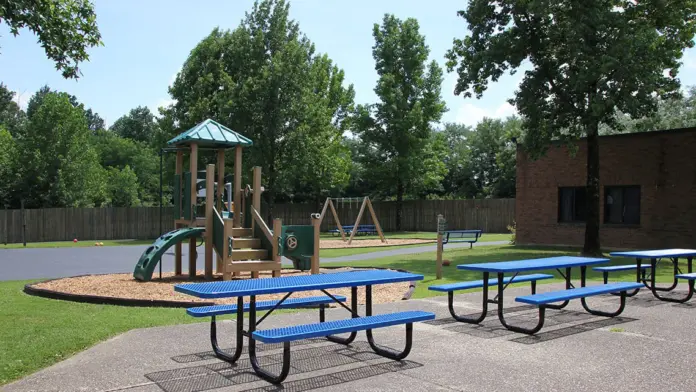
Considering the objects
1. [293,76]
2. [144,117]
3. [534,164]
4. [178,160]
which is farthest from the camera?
[144,117]

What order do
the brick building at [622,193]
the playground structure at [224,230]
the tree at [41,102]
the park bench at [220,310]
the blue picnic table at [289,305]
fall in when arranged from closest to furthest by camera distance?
the blue picnic table at [289,305], the park bench at [220,310], the playground structure at [224,230], the brick building at [622,193], the tree at [41,102]

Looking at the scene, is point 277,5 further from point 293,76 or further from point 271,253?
point 271,253

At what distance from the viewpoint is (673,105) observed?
49.1m

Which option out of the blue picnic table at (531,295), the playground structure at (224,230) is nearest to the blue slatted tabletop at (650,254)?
the blue picnic table at (531,295)

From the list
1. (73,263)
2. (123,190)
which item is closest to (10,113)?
(123,190)

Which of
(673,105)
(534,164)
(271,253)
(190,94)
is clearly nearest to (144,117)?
(190,94)

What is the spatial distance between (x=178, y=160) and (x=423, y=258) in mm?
8537

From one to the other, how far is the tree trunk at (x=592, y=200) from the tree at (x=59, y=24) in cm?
1704

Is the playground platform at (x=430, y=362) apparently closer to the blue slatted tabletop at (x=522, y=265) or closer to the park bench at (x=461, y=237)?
the blue slatted tabletop at (x=522, y=265)

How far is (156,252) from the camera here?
43.4 ft

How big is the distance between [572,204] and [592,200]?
3915 millimetres

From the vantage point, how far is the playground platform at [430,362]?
544 cm

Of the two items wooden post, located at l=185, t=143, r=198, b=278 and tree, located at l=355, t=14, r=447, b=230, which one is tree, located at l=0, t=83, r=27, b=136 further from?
wooden post, located at l=185, t=143, r=198, b=278

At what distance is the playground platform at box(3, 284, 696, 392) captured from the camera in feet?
17.9
